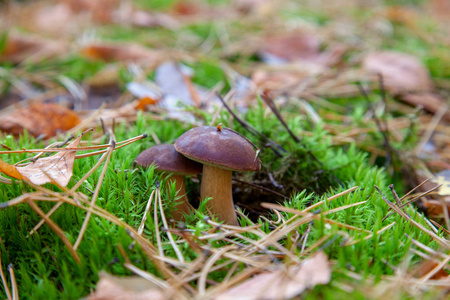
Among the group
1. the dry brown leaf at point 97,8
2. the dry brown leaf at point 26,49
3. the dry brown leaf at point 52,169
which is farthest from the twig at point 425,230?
the dry brown leaf at point 97,8

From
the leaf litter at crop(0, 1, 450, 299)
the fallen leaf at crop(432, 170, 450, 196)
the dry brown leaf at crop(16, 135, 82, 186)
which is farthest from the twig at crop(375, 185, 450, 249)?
the dry brown leaf at crop(16, 135, 82, 186)

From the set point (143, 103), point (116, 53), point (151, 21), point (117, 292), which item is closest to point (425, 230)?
point (117, 292)

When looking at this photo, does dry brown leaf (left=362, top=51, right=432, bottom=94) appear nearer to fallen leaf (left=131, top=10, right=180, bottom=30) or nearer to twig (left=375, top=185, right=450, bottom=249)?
twig (left=375, top=185, right=450, bottom=249)

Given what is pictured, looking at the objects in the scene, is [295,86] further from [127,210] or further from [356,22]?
[356,22]

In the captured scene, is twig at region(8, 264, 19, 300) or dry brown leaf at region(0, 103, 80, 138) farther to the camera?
dry brown leaf at region(0, 103, 80, 138)

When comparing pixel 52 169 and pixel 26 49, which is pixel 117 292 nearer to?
pixel 52 169

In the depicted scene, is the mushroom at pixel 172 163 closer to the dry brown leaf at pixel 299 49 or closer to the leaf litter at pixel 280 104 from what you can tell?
the leaf litter at pixel 280 104
